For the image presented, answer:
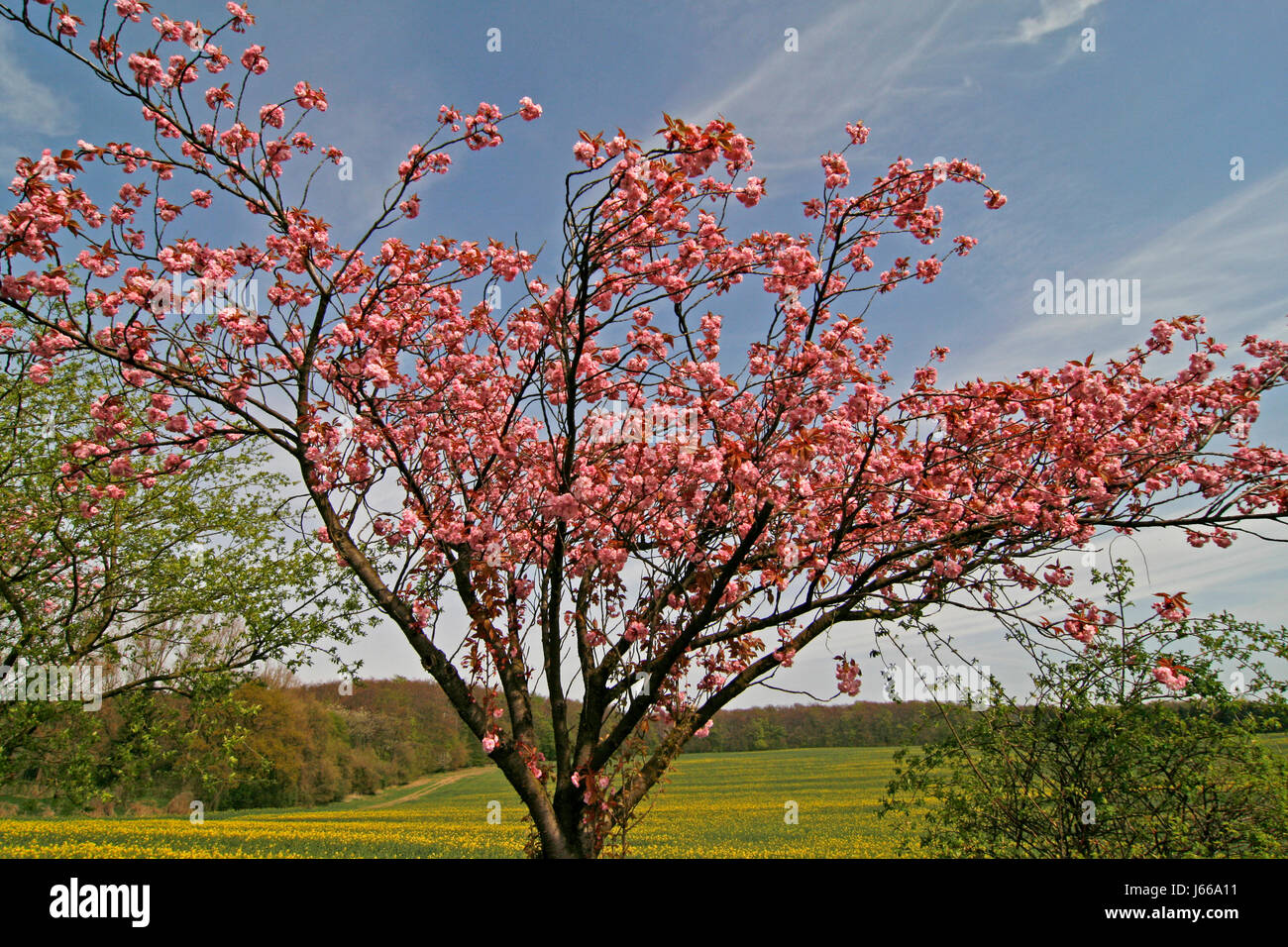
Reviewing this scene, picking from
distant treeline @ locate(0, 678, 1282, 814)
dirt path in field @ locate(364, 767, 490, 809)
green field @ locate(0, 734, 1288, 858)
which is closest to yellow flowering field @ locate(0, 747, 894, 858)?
green field @ locate(0, 734, 1288, 858)

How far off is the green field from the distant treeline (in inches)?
32.8

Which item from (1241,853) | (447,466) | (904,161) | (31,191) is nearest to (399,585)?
(447,466)

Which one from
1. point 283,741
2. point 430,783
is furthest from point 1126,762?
point 430,783

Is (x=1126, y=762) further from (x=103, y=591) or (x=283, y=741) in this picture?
(x=283, y=741)

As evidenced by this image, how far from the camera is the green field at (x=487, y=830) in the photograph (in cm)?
1337

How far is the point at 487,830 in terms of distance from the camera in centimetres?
1828

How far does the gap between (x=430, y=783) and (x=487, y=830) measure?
77.3ft

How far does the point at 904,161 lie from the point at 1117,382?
124 inches

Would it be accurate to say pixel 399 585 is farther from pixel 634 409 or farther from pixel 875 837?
pixel 875 837

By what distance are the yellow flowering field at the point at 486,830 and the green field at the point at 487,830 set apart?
31 millimetres

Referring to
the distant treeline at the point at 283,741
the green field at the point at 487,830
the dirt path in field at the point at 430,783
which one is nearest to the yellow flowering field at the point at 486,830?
the green field at the point at 487,830

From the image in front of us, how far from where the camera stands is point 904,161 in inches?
226

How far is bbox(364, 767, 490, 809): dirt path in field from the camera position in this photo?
33438 millimetres
